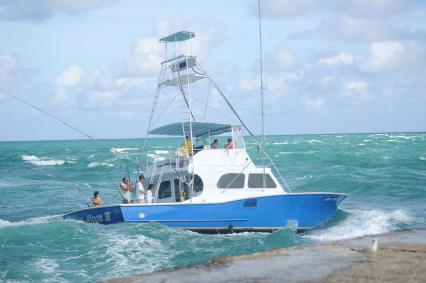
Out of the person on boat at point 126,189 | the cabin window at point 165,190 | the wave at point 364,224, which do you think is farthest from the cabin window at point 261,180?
the person on boat at point 126,189

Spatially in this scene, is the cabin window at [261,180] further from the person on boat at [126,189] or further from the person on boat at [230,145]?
the person on boat at [126,189]

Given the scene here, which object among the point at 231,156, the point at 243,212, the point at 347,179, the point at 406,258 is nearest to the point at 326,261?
the point at 406,258

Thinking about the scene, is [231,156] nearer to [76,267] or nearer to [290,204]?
[290,204]

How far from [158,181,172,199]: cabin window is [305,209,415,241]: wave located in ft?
14.9

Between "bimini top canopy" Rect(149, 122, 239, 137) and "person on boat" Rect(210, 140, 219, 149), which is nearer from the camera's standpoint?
"bimini top canopy" Rect(149, 122, 239, 137)

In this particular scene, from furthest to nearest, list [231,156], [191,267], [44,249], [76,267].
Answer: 1. [231,156]
2. [44,249]
3. [76,267]
4. [191,267]

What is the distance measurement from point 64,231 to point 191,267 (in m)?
10.8

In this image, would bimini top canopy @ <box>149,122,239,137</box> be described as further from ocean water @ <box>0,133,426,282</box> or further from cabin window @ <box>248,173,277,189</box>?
cabin window @ <box>248,173,277,189</box>

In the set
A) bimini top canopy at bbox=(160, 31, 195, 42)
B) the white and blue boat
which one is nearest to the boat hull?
the white and blue boat

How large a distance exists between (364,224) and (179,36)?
8.89 m

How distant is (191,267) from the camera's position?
8.20 metres

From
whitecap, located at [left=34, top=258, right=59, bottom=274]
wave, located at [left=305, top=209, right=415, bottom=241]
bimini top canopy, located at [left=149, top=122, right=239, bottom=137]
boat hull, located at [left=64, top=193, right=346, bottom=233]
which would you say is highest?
bimini top canopy, located at [left=149, top=122, right=239, bottom=137]

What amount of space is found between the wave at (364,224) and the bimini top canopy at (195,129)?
13.9ft

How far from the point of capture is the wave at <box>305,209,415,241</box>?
18.5 m
